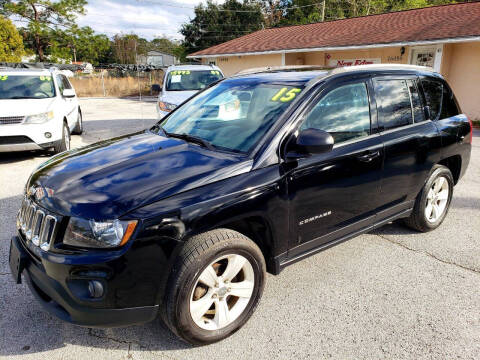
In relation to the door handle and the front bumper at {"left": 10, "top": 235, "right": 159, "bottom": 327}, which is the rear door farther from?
the front bumper at {"left": 10, "top": 235, "right": 159, "bottom": 327}

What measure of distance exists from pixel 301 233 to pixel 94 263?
1.48 meters

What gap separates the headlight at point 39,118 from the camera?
22.0 ft

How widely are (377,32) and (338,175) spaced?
54.1 ft

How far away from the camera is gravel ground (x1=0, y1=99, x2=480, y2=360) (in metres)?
2.41

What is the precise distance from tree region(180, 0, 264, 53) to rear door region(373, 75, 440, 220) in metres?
39.1

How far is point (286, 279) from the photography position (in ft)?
10.6

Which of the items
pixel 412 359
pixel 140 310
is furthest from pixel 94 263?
pixel 412 359

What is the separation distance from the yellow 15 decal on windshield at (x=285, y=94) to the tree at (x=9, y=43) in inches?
1184

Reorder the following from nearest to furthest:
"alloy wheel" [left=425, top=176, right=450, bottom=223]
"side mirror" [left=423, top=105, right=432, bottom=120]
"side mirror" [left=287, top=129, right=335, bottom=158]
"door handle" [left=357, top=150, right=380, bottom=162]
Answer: "side mirror" [left=287, top=129, right=335, bottom=158]
"door handle" [left=357, top=150, right=380, bottom=162]
"side mirror" [left=423, top=105, right=432, bottom=120]
"alloy wheel" [left=425, top=176, right=450, bottom=223]

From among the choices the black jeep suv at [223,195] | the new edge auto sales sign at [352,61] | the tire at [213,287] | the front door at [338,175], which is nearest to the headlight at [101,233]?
the black jeep suv at [223,195]

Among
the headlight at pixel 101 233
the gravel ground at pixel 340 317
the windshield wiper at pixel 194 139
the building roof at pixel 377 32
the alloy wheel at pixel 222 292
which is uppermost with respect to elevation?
the building roof at pixel 377 32

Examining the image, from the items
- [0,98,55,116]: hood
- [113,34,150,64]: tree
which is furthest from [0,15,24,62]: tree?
[113,34,150,64]: tree

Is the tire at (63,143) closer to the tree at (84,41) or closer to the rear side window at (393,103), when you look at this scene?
the rear side window at (393,103)

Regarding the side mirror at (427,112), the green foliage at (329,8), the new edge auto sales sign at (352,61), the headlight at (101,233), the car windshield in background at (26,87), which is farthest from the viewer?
the green foliage at (329,8)
